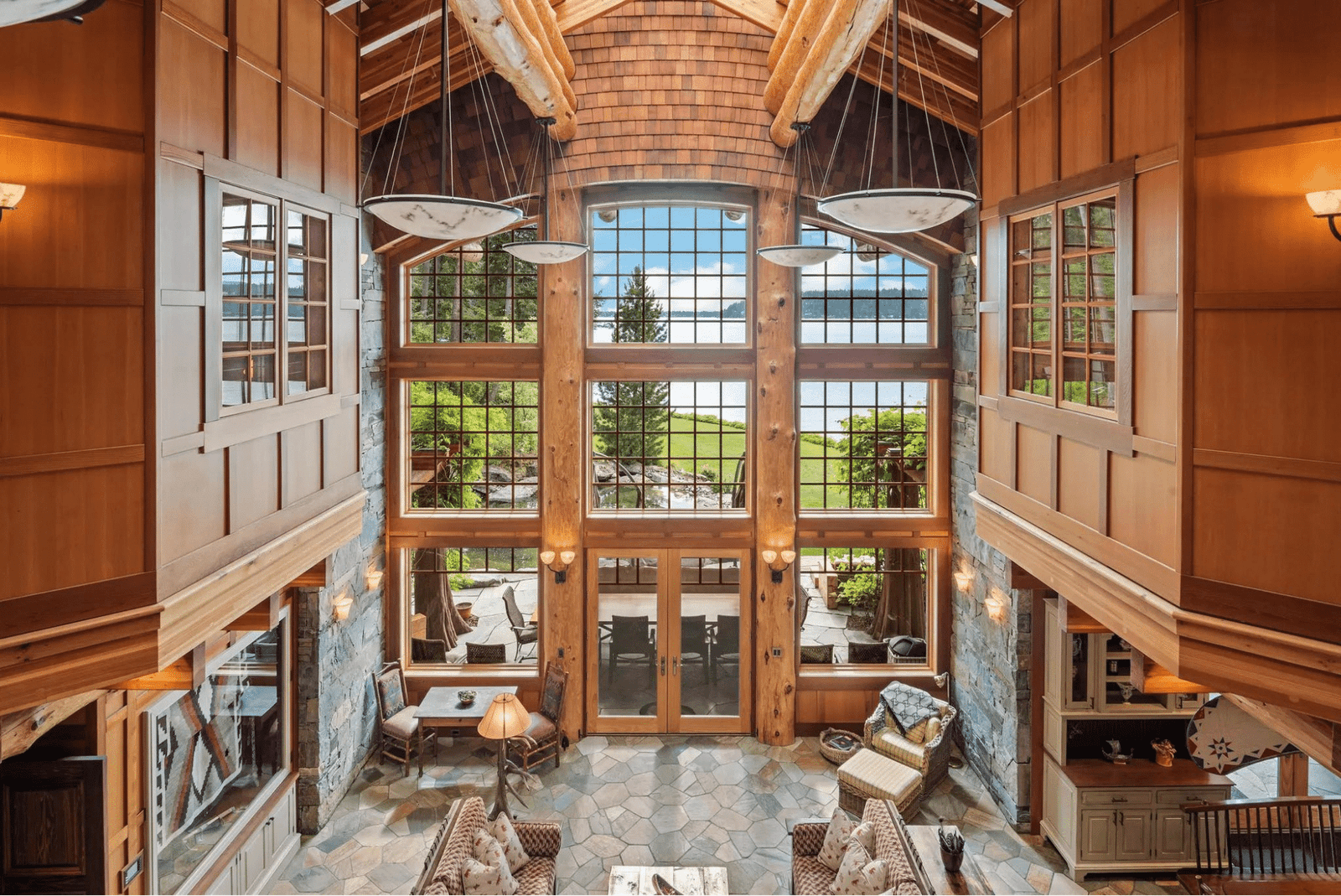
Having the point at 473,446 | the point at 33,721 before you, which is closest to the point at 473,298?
the point at 473,446

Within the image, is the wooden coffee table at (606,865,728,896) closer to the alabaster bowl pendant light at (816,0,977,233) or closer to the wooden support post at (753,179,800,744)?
the wooden support post at (753,179,800,744)

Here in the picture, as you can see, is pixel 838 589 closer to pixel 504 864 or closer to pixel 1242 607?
pixel 504 864

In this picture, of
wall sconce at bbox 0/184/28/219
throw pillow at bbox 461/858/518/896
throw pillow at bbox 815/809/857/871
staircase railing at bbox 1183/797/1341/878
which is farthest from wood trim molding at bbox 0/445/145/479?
staircase railing at bbox 1183/797/1341/878

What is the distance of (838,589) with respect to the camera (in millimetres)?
10523

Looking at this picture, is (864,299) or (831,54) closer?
(831,54)

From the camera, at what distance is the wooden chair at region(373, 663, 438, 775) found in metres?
9.22

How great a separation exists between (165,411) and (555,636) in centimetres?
656

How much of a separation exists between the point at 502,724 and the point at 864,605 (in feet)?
16.9

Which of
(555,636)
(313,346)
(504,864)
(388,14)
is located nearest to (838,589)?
(555,636)

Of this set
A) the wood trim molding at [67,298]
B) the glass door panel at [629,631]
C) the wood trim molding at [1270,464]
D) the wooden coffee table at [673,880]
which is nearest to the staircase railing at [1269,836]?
the wooden coffee table at [673,880]

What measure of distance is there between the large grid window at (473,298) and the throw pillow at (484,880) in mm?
6209

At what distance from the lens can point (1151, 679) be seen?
16.1 feet

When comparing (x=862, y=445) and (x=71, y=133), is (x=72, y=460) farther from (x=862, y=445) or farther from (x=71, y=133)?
(x=862, y=445)

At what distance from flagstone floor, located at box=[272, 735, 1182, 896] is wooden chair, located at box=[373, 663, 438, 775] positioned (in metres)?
0.23
